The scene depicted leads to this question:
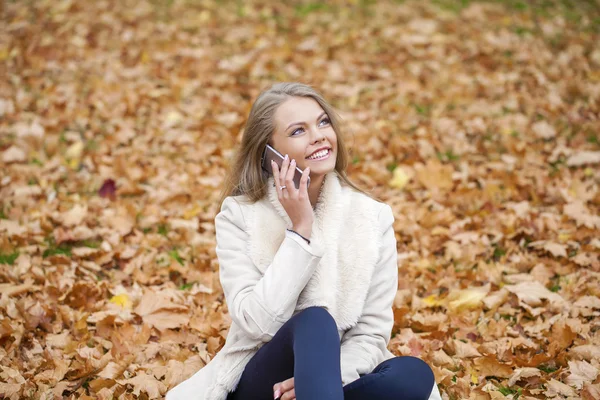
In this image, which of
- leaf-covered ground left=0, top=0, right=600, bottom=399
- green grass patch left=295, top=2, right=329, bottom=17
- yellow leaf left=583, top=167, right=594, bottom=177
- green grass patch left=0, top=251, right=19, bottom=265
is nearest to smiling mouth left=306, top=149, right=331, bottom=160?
leaf-covered ground left=0, top=0, right=600, bottom=399

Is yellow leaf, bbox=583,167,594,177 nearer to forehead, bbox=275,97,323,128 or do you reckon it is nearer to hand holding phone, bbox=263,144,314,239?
forehead, bbox=275,97,323,128

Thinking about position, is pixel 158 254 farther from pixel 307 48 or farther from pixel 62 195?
pixel 307 48

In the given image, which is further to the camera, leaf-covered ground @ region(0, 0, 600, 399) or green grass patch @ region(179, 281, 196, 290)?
green grass patch @ region(179, 281, 196, 290)

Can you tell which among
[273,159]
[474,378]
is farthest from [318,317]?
[474,378]

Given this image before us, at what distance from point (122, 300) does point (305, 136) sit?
170cm

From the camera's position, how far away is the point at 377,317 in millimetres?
2588

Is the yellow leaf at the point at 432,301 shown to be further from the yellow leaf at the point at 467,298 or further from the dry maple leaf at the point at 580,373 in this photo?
the dry maple leaf at the point at 580,373

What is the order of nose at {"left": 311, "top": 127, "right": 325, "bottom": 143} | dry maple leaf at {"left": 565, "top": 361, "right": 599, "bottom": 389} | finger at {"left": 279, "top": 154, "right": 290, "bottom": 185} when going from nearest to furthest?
finger at {"left": 279, "top": 154, "right": 290, "bottom": 185} → nose at {"left": 311, "top": 127, "right": 325, "bottom": 143} → dry maple leaf at {"left": 565, "top": 361, "right": 599, "bottom": 389}

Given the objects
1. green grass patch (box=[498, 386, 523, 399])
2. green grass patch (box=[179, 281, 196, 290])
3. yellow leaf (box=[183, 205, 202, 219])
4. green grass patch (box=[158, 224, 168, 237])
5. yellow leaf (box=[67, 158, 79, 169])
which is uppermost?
green grass patch (box=[498, 386, 523, 399])

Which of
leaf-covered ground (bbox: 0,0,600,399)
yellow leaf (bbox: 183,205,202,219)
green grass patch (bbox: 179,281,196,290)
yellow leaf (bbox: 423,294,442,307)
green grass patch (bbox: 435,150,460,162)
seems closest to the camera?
leaf-covered ground (bbox: 0,0,600,399)

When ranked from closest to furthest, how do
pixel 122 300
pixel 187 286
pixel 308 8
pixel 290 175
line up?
pixel 290 175
pixel 122 300
pixel 187 286
pixel 308 8

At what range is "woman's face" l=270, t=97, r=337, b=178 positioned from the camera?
2594 millimetres

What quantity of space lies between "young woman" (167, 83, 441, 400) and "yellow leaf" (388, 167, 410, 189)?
218cm

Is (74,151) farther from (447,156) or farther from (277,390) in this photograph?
(277,390)
